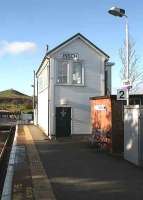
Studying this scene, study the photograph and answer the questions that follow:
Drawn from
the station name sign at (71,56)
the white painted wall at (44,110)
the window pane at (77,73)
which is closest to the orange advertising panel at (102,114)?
the window pane at (77,73)

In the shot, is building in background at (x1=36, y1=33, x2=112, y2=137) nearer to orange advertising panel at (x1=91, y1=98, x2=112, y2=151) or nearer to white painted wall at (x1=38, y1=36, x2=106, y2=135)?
white painted wall at (x1=38, y1=36, x2=106, y2=135)

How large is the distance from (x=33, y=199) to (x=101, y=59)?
2054cm

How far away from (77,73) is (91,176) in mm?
16740

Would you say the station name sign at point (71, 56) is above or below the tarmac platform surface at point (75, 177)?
above

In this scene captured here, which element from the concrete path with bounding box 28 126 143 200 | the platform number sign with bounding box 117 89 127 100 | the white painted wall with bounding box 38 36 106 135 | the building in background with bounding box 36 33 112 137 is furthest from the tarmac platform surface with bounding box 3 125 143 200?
the white painted wall with bounding box 38 36 106 135

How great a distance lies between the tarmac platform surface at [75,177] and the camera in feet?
38.1

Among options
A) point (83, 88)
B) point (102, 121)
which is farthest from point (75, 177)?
point (83, 88)

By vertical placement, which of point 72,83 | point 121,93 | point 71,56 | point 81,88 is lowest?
point 121,93

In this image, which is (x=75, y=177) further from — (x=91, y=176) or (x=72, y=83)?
(x=72, y=83)

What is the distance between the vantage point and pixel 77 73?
3042 cm

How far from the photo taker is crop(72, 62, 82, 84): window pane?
3014 cm

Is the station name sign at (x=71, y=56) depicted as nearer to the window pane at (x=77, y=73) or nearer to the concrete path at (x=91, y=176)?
the window pane at (x=77, y=73)

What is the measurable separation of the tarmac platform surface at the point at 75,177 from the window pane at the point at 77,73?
388 inches

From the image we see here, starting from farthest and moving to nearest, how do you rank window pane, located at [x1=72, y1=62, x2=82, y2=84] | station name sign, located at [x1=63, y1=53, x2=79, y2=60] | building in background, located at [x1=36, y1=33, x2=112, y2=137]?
window pane, located at [x1=72, y1=62, x2=82, y2=84] < station name sign, located at [x1=63, y1=53, x2=79, y2=60] < building in background, located at [x1=36, y1=33, x2=112, y2=137]
